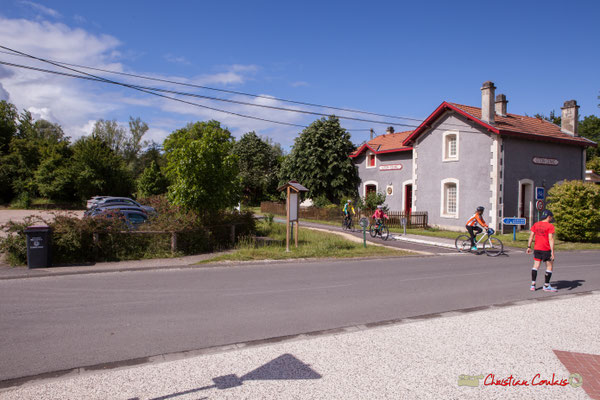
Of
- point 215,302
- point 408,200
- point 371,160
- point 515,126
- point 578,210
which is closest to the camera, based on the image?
point 215,302

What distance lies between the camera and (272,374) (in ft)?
15.4

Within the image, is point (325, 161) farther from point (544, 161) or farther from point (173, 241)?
point (173, 241)

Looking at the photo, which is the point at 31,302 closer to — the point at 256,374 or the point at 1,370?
the point at 1,370

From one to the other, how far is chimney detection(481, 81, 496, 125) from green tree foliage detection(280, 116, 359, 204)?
12.1 m

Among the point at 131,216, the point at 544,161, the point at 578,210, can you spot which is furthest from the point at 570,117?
the point at 131,216

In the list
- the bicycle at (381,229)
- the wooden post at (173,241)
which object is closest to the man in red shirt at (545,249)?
the wooden post at (173,241)

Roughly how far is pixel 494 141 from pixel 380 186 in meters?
10.4

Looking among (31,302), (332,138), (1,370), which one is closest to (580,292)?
(1,370)

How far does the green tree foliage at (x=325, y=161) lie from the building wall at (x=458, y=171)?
24.7 feet

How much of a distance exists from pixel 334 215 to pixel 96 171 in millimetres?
24825

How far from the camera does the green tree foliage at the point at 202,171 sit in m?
15.0

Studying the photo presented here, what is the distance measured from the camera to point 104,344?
5.67 metres

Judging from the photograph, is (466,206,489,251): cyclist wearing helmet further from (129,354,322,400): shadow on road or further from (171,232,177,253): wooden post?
(129,354,322,400): shadow on road

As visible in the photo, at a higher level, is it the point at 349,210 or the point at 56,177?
the point at 56,177
